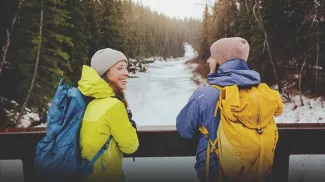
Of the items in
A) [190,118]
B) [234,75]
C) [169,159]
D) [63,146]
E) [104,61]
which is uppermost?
[104,61]

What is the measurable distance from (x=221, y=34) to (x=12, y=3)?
22605 millimetres

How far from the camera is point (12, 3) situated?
11.5 metres

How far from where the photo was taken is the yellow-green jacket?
1.85 m

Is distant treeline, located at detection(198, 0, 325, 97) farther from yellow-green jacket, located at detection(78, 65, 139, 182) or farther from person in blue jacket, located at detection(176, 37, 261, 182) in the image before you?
yellow-green jacket, located at detection(78, 65, 139, 182)

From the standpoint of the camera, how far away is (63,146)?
1.81 m

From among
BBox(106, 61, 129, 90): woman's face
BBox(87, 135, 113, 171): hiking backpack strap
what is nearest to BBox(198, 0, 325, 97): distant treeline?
BBox(106, 61, 129, 90): woman's face

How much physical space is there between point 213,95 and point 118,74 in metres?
0.71

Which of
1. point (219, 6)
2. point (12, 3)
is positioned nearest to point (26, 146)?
point (12, 3)

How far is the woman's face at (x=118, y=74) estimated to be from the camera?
6.93 ft

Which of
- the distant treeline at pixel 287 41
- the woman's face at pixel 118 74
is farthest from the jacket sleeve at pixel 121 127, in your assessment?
the distant treeline at pixel 287 41

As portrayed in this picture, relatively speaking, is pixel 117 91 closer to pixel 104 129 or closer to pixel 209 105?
pixel 104 129

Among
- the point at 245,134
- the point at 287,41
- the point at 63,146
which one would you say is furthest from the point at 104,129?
the point at 287,41

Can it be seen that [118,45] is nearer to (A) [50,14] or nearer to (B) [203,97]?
(A) [50,14]

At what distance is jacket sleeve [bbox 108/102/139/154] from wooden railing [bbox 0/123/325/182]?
1.32 feet
